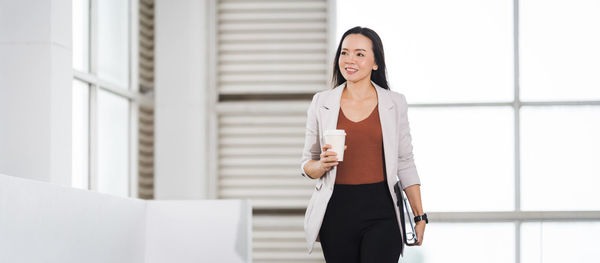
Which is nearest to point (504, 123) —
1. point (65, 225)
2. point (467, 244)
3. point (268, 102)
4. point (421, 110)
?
point (421, 110)

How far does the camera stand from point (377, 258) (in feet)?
9.43

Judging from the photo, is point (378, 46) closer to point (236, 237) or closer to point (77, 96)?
point (236, 237)

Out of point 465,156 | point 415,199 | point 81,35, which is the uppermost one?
point 81,35

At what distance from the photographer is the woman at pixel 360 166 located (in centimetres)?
290

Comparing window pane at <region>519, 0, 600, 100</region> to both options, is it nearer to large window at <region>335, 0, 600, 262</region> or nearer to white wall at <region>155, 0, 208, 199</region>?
large window at <region>335, 0, 600, 262</region>

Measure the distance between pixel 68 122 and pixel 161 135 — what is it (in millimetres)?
1730

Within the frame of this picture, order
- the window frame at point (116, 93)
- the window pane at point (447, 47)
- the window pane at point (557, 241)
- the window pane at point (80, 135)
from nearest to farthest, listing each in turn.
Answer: the window pane at point (80, 135) → the window frame at point (116, 93) → the window pane at point (557, 241) → the window pane at point (447, 47)

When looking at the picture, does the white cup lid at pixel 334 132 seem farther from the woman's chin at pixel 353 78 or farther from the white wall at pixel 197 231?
the white wall at pixel 197 231

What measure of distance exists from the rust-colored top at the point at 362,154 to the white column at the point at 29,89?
1725 millimetres

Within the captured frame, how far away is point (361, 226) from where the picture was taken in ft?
9.50

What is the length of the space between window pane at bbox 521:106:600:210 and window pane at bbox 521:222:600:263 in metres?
0.14

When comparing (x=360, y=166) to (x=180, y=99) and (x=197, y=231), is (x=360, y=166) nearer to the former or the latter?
(x=197, y=231)

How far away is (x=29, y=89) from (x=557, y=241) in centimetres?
370

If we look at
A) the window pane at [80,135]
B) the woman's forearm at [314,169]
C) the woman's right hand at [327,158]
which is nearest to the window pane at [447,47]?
the window pane at [80,135]
